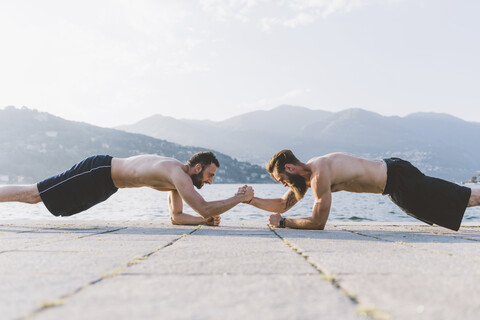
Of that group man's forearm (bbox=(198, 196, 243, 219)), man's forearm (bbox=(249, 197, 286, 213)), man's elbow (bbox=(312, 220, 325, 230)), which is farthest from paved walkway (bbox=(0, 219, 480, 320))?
man's forearm (bbox=(249, 197, 286, 213))

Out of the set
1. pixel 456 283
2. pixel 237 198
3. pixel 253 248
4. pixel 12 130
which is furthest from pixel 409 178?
pixel 12 130

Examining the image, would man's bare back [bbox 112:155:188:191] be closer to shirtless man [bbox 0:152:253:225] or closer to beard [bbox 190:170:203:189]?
shirtless man [bbox 0:152:253:225]

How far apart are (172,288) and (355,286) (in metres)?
0.81

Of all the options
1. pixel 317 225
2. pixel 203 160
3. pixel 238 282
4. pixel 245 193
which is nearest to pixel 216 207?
pixel 245 193

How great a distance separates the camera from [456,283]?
72.0 inches

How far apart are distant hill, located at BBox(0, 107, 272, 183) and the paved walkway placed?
272ft

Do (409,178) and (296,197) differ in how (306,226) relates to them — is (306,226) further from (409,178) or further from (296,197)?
(409,178)

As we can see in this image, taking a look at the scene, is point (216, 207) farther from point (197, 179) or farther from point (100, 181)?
point (100, 181)

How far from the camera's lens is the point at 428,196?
4.53 meters

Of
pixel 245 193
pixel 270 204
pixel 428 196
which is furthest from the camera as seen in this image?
pixel 270 204

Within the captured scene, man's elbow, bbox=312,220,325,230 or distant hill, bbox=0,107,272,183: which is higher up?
distant hill, bbox=0,107,272,183

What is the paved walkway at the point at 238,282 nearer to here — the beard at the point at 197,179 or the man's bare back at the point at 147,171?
the man's bare back at the point at 147,171

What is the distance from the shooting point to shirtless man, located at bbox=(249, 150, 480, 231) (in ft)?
14.8

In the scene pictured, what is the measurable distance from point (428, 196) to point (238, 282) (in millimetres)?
3457
